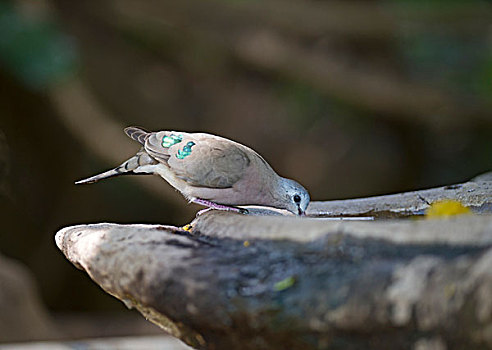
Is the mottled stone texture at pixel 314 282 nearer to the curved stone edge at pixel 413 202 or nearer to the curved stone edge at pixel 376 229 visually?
the curved stone edge at pixel 376 229

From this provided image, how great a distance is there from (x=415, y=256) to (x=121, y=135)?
3.57 m

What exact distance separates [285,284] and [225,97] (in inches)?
182

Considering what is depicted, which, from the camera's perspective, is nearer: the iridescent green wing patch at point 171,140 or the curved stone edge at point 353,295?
the curved stone edge at point 353,295

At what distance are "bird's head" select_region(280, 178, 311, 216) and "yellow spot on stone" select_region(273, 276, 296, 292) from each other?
2.18ft

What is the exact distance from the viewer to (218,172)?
1425 millimetres

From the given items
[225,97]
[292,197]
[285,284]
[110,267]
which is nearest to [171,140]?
[292,197]

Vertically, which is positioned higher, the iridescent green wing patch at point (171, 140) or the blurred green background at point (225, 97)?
the iridescent green wing patch at point (171, 140)

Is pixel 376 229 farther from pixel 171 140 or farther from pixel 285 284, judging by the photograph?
pixel 171 140

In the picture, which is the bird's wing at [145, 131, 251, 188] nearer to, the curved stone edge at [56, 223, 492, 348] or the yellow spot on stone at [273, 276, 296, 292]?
the curved stone edge at [56, 223, 492, 348]

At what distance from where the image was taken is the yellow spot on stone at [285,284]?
0.89m

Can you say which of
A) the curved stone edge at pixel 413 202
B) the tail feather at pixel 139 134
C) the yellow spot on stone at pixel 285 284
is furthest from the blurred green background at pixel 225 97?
the yellow spot on stone at pixel 285 284

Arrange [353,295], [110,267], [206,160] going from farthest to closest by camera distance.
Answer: [206,160]
[110,267]
[353,295]

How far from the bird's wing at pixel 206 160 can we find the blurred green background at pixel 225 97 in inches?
91.9

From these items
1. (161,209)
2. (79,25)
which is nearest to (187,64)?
(79,25)
